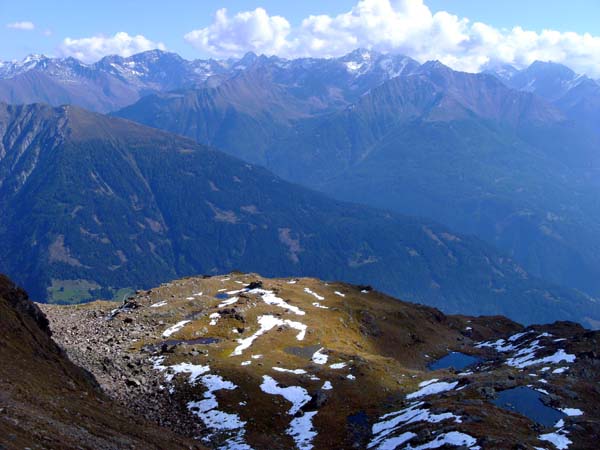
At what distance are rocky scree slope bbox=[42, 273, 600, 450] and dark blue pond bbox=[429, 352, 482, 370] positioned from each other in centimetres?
216

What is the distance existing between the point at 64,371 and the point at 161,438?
13.6 metres

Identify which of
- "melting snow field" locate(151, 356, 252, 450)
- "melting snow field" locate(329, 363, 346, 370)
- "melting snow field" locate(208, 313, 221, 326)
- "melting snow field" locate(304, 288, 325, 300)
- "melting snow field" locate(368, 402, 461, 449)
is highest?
"melting snow field" locate(304, 288, 325, 300)

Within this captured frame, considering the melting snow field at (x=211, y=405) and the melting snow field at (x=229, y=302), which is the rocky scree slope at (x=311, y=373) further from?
the melting snow field at (x=229, y=302)

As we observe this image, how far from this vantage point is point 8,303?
66.8 metres

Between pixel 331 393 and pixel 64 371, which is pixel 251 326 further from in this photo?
pixel 64 371

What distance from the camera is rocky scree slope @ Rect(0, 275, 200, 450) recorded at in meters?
42.9

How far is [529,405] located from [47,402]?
60386 millimetres

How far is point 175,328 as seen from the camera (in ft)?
370

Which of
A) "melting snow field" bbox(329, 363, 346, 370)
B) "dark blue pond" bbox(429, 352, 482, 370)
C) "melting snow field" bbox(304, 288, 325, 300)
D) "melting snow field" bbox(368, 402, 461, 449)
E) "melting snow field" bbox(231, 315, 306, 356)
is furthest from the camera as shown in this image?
"melting snow field" bbox(304, 288, 325, 300)

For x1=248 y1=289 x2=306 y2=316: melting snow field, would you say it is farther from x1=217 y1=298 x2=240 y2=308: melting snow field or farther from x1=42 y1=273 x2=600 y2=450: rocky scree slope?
x1=217 y1=298 x2=240 y2=308: melting snow field

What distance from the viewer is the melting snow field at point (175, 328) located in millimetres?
109750

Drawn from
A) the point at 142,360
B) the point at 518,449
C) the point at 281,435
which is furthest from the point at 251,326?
the point at 518,449

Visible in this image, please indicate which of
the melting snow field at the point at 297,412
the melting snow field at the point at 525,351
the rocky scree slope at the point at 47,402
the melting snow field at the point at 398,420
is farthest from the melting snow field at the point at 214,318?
the melting snow field at the point at 525,351

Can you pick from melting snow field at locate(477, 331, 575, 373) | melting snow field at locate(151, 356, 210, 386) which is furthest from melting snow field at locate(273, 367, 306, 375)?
melting snow field at locate(477, 331, 575, 373)
